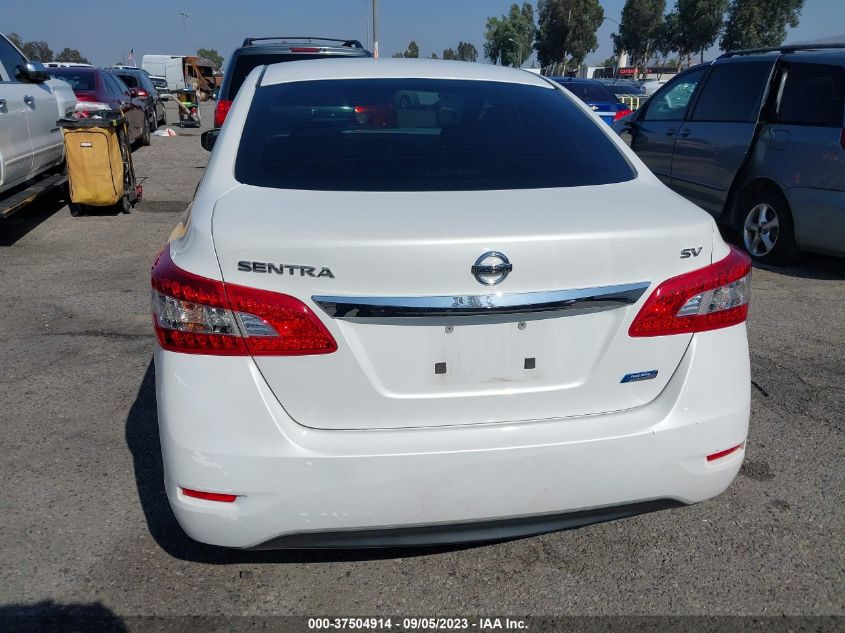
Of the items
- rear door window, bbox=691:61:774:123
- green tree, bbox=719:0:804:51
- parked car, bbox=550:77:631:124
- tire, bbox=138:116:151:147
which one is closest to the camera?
rear door window, bbox=691:61:774:123

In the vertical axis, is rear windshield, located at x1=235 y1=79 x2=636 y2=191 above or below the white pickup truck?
above

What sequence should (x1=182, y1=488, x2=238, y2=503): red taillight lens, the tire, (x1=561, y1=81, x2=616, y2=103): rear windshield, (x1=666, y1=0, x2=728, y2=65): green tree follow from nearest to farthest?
(x1=182, y1=488, x2=238, y2=503): red taillight lens
the tire
(x1=561, y1=81, x2=616, y2=103): rear windshield
(x1=666, y1=0, x2=728, y2=65): green tree

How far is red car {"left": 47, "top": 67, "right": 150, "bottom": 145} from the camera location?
46.1 feet

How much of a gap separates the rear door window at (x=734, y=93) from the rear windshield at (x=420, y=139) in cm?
444

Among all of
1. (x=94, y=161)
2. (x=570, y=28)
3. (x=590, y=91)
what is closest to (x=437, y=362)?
(x=94, y=161)

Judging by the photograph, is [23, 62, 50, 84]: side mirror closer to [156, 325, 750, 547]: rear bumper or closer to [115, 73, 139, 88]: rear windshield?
[156, 325, 750, 547]: rear bumper

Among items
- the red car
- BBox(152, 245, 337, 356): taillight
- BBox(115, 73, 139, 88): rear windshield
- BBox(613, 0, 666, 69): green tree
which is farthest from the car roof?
BBox(613, 0, 666, 69): green tree

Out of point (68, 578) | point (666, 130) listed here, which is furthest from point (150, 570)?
point (666, 130)

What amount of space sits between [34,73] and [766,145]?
7.00 metres

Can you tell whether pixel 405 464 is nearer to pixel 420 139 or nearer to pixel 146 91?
pixel 420 139

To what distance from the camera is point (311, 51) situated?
972cm

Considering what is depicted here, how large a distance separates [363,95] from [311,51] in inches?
278

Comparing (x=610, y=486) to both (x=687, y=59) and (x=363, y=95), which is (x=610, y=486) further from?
(x=687, y=59)

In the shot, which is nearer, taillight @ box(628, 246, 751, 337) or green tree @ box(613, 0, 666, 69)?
taillight @ box(628, 246, 751, 337)
